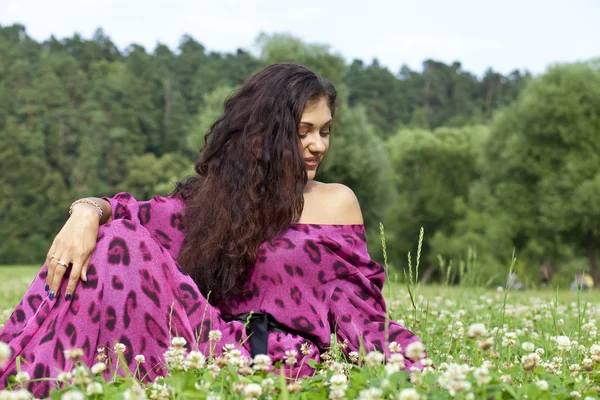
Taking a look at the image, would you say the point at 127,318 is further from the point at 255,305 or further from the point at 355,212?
the point at 355,212

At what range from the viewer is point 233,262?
11.8 feet

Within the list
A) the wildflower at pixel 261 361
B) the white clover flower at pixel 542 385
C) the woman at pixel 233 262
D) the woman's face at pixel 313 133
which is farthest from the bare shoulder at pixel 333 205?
the white clover flower at pixel 542 385

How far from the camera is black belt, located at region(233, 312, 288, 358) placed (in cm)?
330

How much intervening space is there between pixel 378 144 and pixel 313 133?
3089 cm

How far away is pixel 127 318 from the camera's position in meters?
3.02

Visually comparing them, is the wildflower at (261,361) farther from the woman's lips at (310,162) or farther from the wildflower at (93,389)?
the woman's lips at (310,162)

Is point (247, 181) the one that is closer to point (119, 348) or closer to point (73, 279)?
point (73, 279)

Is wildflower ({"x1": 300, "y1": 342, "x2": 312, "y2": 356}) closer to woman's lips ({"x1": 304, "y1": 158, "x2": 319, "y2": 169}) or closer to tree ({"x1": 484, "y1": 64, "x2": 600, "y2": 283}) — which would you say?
woman's lips ({"x1": 304, "y1": 158, "x2": 319, "y2": 169})

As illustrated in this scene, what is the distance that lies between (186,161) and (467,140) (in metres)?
22.2

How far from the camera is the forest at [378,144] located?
24.9m

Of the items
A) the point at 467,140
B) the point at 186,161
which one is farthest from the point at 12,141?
the point at 467,140

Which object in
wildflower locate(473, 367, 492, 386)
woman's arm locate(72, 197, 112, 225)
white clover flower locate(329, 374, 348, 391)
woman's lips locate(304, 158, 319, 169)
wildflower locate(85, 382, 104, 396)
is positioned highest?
woman's lips locate(304, 158, 319, 169)

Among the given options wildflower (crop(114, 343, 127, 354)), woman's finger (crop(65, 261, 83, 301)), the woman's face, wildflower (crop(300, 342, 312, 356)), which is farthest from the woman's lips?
wildflower (crop(114, 343, 127, 354))

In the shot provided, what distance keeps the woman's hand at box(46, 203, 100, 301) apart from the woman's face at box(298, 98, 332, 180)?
1271 mm
